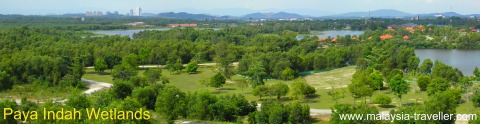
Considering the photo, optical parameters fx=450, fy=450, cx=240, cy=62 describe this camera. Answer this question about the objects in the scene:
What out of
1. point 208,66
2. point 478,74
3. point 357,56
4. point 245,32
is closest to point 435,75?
point 478,74

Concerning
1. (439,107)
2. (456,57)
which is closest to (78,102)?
(439,107)

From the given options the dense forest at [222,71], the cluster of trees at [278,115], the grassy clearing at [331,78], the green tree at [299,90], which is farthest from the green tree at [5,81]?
the grassy clearing at [331,78]

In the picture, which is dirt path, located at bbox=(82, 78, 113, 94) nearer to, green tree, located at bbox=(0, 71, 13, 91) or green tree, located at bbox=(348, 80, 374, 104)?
green tree, located at bbox=(0, 71, 13, 91)

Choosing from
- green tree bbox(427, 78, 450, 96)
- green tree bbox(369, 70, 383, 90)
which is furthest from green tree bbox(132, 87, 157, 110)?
green tree bbox(427, 78, 450, 96)

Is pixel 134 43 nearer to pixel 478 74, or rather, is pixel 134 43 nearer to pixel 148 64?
pixel 148 64

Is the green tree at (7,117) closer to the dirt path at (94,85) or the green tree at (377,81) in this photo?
the dirt path at (94,85)

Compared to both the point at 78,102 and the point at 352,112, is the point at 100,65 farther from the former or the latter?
the point at 352,112

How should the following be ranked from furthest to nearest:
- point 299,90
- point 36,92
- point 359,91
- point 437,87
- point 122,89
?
point 36,92 < point 299,90 < point 122,89 < point 437,87 < point 359,91
